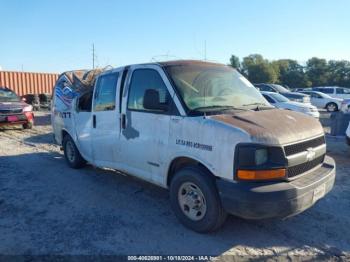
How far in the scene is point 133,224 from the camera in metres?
4.49

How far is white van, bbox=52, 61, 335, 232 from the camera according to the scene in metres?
3.64

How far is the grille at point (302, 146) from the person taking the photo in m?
3.75

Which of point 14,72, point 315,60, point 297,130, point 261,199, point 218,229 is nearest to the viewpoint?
point 261,199

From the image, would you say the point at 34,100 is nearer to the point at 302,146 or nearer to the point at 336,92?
the point at 302,146

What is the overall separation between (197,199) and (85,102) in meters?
3.56

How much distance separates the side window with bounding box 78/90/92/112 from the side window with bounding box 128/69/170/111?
1688mm

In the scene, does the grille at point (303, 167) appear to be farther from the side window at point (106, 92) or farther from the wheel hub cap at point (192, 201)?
the side window at point (106, 92)

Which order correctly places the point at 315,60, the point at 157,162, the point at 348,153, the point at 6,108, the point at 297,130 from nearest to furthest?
the point at 297,130 < the point at 157,162 < the point at 348,153 < the point at 6,108 < the point at 315,60

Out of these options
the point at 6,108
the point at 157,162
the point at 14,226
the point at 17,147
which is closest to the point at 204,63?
the point at 157,162

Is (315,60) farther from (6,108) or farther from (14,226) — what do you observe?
(14,226)

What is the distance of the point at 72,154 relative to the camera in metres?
7.35

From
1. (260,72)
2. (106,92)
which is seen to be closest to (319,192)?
(106,92)

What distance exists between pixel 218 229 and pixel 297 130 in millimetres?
1512

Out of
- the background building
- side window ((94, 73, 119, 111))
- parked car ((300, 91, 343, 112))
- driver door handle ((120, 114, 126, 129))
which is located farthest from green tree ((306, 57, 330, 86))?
driver door handle ((120, 114, 126, 129))
